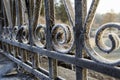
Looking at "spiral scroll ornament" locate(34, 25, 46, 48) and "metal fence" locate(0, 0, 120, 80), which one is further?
"spiral scroll ornament" locate(34, 25, 46, 48)

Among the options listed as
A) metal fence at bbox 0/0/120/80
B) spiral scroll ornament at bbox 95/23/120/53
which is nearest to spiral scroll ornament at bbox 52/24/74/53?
metal fence at bbox 0/0/120/80

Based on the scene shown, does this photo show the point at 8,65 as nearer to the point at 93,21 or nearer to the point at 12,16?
the point at 12,16

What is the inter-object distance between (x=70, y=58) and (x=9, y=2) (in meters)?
1.47

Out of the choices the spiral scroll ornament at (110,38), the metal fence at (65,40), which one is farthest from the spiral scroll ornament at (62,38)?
the spiral scroll ornament at (110,38)

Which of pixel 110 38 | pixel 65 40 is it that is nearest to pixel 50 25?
pixel 65 40

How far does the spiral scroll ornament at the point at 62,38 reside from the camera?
145 cm

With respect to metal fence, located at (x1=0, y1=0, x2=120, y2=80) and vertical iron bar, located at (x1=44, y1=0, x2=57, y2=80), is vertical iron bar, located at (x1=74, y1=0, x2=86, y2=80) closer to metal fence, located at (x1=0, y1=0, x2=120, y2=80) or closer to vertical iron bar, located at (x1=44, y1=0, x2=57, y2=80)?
metal fence, located at (x1=0, y1=0, x2=120, y2=80)

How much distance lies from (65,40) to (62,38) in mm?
125

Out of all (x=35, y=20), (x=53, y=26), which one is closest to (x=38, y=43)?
(x=35, y=20)

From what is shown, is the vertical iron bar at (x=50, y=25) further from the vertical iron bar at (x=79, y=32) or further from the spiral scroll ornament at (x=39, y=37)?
the vertical iron bar at (x=79, y=32)

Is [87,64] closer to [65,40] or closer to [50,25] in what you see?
[65,40]

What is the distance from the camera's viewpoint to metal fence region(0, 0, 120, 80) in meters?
1.17

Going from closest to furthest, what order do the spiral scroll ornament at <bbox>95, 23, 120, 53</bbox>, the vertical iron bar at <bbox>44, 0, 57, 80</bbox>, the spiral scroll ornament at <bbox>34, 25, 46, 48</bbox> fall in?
the spiral scroll ornament at <bbox>95, 23, 120, 53</bbox> < the vertical iron bar at <bbox>44, 0, 57, 80</bbox> < the spiral scroll ornament at <bbox>34, 25, 46, 48</bbox>

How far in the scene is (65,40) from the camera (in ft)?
4.77
